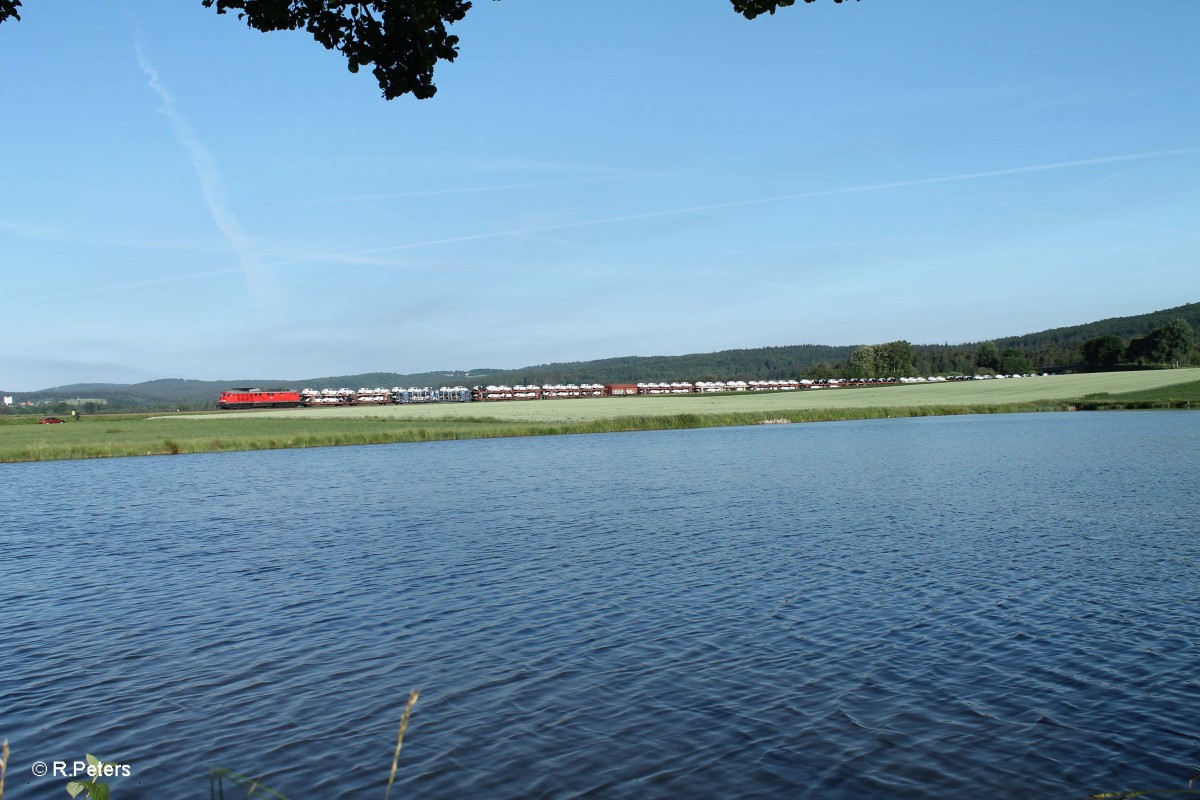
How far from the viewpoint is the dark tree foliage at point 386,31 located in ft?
29.0

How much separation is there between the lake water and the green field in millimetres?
39973

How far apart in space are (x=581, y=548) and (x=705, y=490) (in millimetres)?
13152

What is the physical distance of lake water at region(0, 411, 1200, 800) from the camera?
9.25 m

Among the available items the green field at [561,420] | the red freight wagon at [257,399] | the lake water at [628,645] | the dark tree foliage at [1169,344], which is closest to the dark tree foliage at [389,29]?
the lake water at [628,645]

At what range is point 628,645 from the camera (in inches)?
537

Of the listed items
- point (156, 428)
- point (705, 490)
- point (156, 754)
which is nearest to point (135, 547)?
point (156, 754)

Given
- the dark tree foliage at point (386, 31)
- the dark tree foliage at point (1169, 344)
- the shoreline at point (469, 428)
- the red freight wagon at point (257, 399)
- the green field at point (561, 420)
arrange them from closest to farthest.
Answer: the dark tree foliage at point (386, 31) < the shoreline at point (469, 428) < the green field at point (561, 420) < the red freight wagon at point (257, 399) < the dark tree foliage at point (1169, 344)

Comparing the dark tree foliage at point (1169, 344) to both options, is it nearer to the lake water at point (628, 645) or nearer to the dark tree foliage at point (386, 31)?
the lake water at point (628, 645)

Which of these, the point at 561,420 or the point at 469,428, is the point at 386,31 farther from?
the point at 561,420

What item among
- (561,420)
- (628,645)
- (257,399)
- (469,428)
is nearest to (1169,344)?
(561,420)

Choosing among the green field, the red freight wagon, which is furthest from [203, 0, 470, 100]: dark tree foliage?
the red freight wagon

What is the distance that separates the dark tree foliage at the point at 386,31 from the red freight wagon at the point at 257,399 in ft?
554

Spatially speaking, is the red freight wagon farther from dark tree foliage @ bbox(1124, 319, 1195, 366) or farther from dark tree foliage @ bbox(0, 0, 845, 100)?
dark tree foliage @ bbox(0, 0, 845, 100)

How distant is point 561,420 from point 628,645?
79.5 meters
